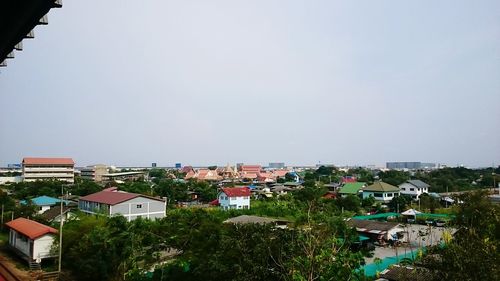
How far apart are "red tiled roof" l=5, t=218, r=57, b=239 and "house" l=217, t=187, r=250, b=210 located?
21.6m

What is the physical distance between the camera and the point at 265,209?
1329 inches

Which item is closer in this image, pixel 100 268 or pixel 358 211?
pixel 100 268

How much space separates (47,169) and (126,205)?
54.0 metres

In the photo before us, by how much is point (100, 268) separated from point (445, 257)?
41.9 ft

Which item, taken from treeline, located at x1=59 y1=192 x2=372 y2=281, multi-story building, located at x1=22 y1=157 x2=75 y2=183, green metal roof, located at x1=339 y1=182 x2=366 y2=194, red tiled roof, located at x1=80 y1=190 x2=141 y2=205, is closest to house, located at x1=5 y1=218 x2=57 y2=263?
treeline, located at x1=59 y1=192 x2=372 y2=281

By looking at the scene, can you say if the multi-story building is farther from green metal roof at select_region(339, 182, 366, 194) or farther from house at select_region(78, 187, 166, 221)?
green metal roof at select_region(339, 182, 366, 194)

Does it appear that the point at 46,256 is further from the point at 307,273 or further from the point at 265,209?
the point at 265,209

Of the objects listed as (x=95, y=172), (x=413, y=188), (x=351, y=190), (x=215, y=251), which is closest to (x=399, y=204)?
(x=413, y=188)

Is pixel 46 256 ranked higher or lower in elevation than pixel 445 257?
lower

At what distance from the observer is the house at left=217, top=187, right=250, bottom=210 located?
128 ft

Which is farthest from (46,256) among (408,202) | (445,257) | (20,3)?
(408,202)

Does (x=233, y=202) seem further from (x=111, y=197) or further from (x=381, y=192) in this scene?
(x=381, y=192)

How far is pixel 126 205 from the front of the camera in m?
27.8

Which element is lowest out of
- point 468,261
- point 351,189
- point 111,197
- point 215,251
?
point 351,189
